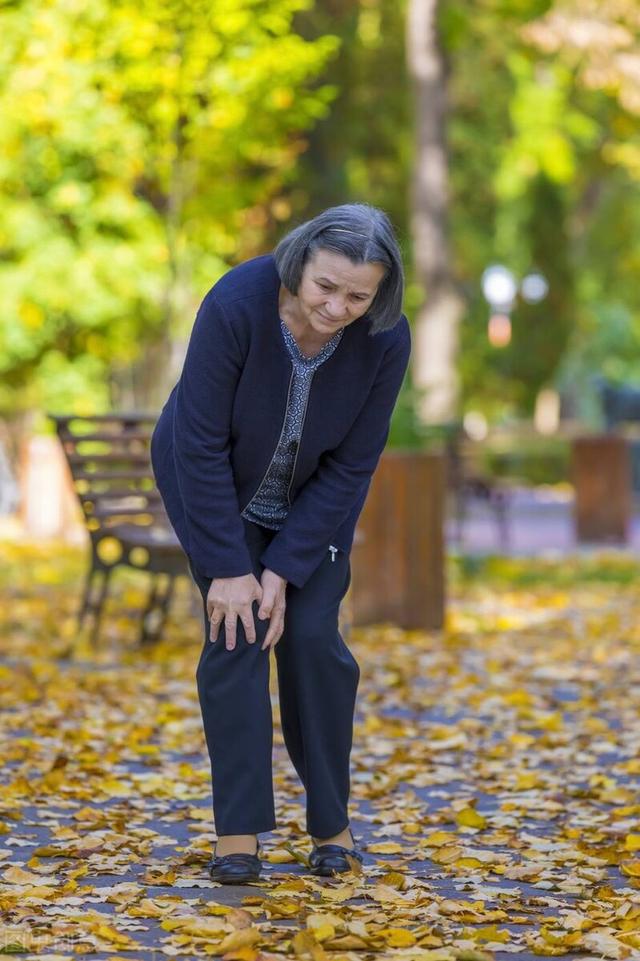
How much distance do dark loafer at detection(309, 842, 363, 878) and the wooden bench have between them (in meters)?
3.68

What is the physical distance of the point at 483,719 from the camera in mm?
7191

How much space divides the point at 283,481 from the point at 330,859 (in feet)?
3.06

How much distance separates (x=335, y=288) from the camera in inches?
162

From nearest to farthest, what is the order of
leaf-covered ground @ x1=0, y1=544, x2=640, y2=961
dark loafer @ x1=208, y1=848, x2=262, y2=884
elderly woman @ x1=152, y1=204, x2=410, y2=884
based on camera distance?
leaf-covered ground @ x1=0, y1=544, x2=640, y2=961 → elderly woman @ x1=152, y1=204, x2=410, y2=884 → dark loafer @ x1=208, y1=848, x2=262, y2=884

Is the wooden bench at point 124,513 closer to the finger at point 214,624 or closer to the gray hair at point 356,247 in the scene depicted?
the finger at point 214,624

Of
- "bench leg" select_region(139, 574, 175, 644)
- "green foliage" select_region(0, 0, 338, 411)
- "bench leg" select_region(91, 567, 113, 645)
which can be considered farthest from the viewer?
"green foliage" select_region(0, 0, 338, 411)

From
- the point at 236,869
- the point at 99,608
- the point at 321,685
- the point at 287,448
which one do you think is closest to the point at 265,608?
the point at 321,685

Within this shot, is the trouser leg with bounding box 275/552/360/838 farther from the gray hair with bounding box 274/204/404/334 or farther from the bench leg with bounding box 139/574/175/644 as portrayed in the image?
the bench leg with bounding box 139/574/175/644

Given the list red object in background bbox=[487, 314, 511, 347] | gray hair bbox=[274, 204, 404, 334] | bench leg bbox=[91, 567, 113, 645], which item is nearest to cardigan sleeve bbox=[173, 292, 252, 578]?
gray hair bbox=[274, 204, 404, 334]

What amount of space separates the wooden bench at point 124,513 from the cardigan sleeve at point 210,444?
150 inches

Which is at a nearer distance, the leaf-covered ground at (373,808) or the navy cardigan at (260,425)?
the leaf-covered ground at (373,808)

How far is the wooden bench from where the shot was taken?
8352mm

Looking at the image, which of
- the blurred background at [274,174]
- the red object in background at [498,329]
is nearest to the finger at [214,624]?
the blurred background at [274,174]

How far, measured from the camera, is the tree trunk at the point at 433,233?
60.6 feet
